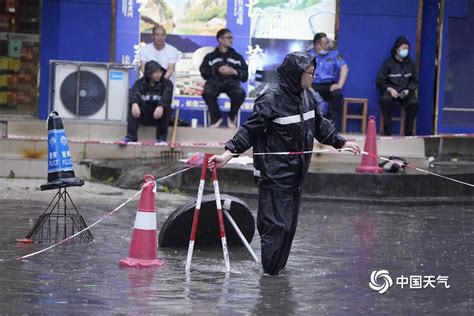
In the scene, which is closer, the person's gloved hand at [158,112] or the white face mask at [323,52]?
the person's gloved hand at [158,112]

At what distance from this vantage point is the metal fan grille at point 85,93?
1664 cm

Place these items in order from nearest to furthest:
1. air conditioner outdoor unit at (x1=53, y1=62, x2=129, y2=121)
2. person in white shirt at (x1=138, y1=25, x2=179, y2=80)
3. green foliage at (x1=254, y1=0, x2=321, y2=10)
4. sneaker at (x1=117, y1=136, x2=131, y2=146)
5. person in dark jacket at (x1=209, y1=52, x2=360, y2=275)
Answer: person in dark jacket at (x1=209, y1=52, x2=360, y2=275), sneaker at (x1=117, y1=136, x2=131, y2=146), air conditioner outdoor unit at (x1=53, y1=62, x2=129, y2=121), person in white shirt at (x1=138, y1=25, x2=179, y2=80), green foliage at (x1=254, y1=0, x2=321, y2=10)

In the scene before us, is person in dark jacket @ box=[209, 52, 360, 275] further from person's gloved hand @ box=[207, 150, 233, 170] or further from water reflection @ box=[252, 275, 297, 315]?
water reflection @ box=[252, 275, 297, 315]

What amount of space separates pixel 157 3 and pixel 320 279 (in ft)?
32.0

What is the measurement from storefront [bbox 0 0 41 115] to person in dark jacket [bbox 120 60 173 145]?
10.2 feet

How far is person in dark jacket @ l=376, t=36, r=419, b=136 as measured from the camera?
704 inches

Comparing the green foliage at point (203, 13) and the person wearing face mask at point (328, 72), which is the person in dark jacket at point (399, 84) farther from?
the green foliage at point (203, 13)

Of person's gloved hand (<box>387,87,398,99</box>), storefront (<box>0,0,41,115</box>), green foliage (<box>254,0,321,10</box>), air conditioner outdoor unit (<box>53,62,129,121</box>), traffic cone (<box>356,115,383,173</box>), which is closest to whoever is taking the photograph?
traffic cone (<box>356,115,383,173</box>)

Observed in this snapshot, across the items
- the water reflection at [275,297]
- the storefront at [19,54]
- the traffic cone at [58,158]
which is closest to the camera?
the water reflection at [275,297]

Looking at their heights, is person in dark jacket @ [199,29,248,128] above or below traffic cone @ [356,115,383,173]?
above

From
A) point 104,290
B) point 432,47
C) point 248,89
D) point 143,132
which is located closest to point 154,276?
point 104,290

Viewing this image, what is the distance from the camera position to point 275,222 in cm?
910

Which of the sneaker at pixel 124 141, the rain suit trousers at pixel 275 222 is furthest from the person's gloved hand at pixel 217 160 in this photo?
the sneaker at pixel 124 141

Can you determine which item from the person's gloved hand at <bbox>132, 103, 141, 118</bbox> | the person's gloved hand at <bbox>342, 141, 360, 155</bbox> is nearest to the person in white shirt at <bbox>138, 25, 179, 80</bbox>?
the person's gloved hand at <bbox>132, 103, 141, 118</bbox>
